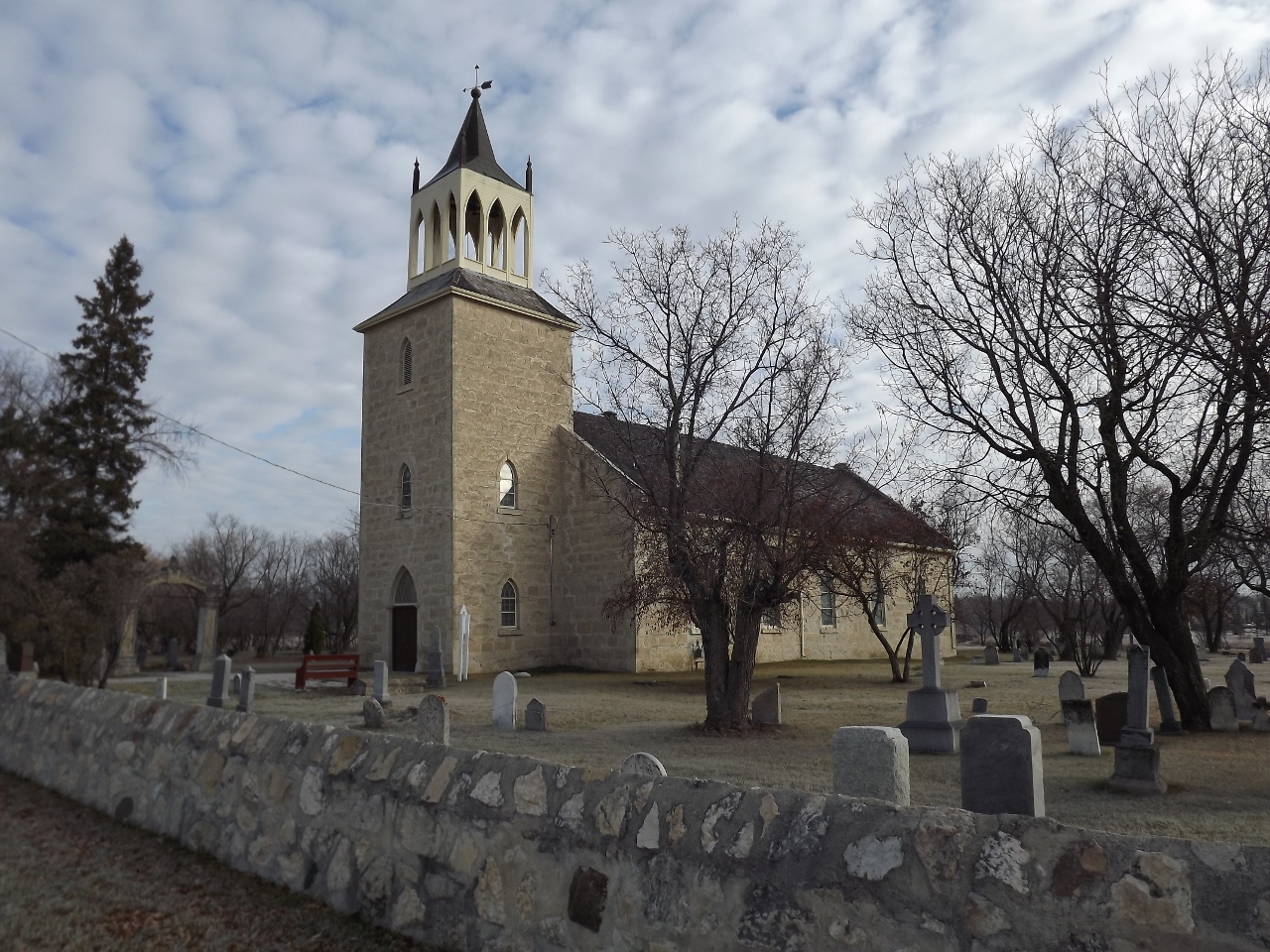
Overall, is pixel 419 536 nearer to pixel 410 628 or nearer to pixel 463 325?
pixel 410 628

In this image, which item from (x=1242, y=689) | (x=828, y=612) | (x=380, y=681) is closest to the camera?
(x=1242, y=689)

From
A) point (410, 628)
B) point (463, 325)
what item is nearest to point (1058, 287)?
point (463, 325)

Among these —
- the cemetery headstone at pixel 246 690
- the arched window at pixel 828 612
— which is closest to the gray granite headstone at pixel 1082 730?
the cemetery headstone at pixel 246 690

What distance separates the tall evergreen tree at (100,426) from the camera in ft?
92.2

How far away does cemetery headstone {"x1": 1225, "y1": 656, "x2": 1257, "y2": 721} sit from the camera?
14570 mm

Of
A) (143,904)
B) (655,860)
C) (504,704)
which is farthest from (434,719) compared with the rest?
(655,860)

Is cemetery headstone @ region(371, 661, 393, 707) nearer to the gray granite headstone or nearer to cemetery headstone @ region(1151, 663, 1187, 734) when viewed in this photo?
the gray granite headstone

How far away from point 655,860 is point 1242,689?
49.5ft

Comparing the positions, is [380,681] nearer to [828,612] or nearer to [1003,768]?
[1003,768]

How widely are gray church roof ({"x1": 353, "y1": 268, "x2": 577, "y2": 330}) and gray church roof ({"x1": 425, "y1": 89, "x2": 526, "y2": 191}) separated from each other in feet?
11.5

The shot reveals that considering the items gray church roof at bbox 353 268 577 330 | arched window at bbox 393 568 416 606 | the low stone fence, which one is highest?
gray church roof at bbox 353 268 577 330

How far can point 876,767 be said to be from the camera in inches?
193

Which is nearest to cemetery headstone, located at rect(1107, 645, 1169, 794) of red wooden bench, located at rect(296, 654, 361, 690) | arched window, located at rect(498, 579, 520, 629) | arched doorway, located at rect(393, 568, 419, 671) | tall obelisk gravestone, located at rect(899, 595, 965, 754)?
tall obelisk gravestone, located at rect(899, 595, 965, 754)

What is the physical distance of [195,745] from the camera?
6395 mm
